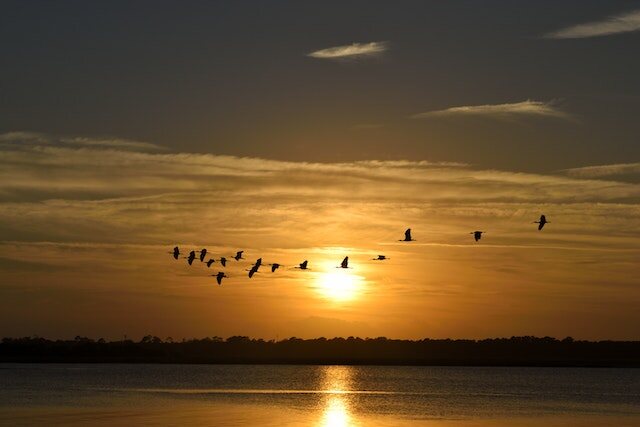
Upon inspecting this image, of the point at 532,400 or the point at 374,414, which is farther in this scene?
the point at 532,400

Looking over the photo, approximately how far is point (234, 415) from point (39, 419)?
12.7 meters

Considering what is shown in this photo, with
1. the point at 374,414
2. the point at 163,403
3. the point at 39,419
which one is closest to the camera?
the point at 39,419

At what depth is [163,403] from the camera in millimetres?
77375

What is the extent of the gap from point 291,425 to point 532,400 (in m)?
38.0

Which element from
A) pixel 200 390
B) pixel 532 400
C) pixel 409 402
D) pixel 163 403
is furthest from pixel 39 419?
pixel 532 400

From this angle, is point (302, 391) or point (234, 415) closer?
point (234, 415)

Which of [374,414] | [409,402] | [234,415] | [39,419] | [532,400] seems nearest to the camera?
[39,419]

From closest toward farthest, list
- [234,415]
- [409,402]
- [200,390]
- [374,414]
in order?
[234,415], [374,414], [409,402], [200,390]

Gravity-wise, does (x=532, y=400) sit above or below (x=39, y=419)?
above

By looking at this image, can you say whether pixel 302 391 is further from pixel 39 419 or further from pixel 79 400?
pixel 39 419

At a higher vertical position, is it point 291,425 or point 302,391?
point 302,391

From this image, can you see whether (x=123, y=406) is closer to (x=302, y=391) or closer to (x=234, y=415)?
(x=234, y=415)

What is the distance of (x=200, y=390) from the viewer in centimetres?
10088

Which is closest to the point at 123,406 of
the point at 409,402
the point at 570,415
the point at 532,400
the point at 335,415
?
the point at 335,415
